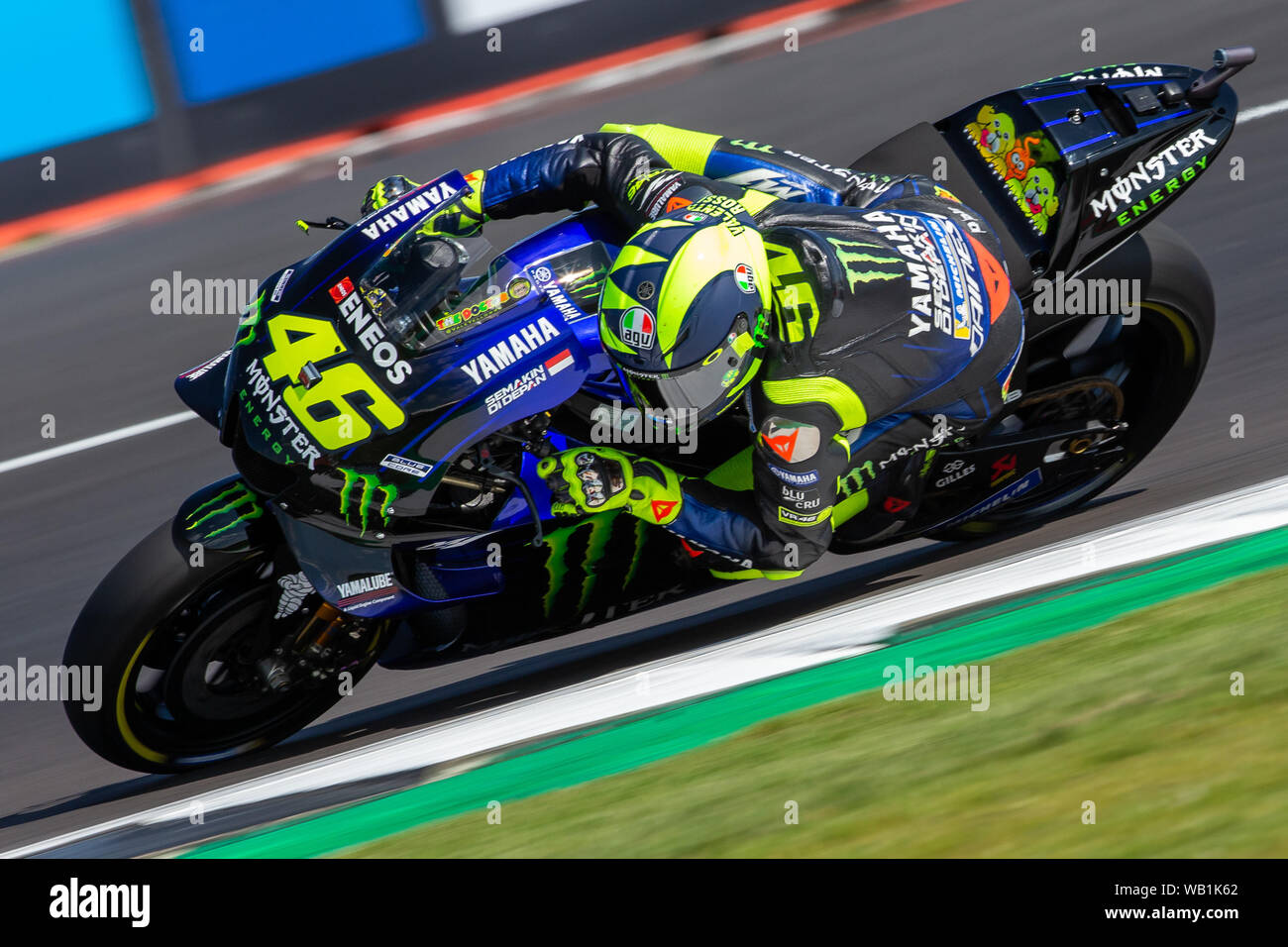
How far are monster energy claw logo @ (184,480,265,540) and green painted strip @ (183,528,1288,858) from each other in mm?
882

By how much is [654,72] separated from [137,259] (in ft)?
10.5

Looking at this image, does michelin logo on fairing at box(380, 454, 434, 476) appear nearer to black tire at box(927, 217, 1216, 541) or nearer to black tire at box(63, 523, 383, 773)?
black tire at box(63, 523, 383, 773)

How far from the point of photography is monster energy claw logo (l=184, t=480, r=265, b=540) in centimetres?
405

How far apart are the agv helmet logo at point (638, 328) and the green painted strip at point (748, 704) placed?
117 cm

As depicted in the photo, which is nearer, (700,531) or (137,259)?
(700,531)

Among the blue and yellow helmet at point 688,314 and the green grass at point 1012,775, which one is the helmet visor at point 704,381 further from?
the green grass at point 1012,775

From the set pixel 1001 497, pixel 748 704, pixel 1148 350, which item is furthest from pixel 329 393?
pixel 1148 350

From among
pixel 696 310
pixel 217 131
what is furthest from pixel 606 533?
pixel 217 131

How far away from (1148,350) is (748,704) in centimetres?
205

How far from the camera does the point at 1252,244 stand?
645 cm

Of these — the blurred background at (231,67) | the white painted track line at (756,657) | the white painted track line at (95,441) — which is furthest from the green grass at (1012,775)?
the blurred background at (231,67)

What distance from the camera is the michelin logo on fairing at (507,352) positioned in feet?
12.1

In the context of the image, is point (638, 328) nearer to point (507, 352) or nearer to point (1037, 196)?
point (507, 352)

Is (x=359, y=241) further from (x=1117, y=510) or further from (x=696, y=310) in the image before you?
(x=1117, y=510)
